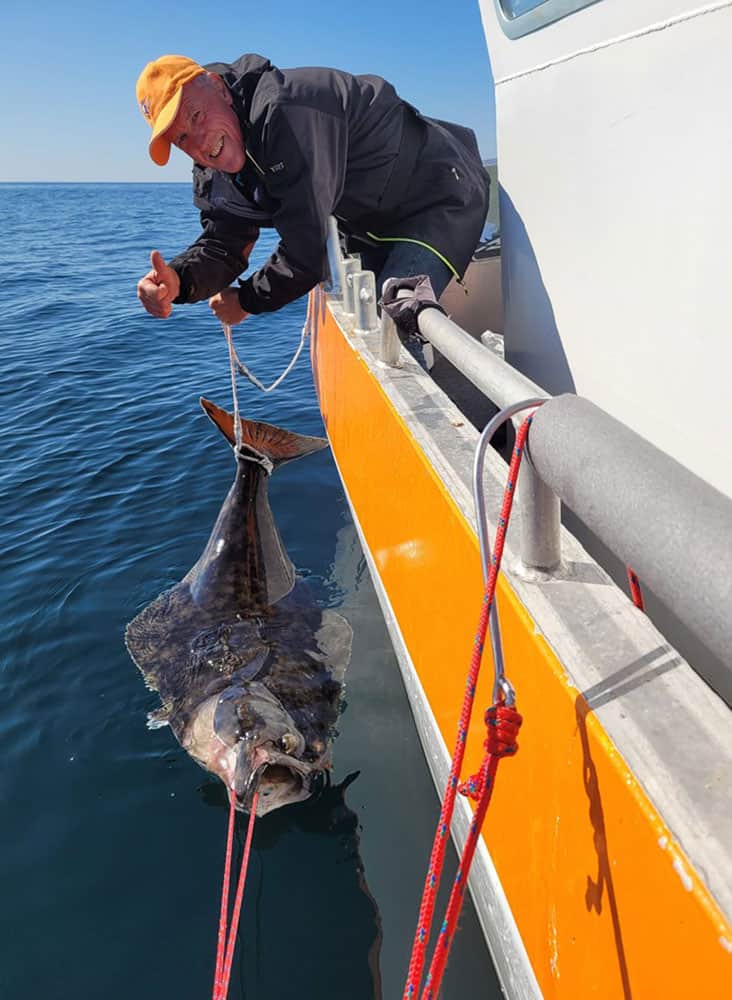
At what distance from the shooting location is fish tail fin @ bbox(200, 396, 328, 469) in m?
4.40

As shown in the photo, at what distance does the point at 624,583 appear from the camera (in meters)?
2.50

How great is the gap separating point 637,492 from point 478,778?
0.65 metres

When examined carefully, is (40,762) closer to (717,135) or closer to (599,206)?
(599,206)

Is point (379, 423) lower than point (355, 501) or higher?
higher

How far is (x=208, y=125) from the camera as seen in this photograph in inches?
124

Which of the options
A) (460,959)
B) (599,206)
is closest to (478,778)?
(460,959)

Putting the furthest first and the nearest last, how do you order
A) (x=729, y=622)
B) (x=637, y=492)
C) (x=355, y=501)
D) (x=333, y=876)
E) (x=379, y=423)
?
1. (x=355, y=501)
2. (x=379, y=423)
3. (x=333, y=876)
4. (x=637, y=492)
5. (x=729, y=622)

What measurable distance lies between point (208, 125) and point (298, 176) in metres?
0.51

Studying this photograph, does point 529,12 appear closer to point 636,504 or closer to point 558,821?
point 636,504

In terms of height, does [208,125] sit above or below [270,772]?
above

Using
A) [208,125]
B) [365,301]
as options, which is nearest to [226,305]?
[365,301]

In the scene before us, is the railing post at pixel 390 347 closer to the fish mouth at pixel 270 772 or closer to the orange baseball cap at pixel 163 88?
the orange baseball cap at pixel 163 88

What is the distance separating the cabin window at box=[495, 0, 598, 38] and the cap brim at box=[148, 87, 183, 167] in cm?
145

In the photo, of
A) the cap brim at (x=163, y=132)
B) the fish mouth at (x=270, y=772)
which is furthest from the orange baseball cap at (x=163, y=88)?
the fish mouth at (x=270, y=772)
